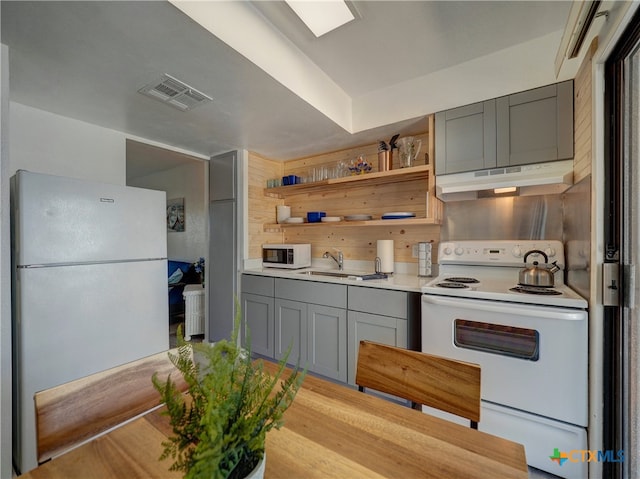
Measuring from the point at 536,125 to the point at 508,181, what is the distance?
35cm

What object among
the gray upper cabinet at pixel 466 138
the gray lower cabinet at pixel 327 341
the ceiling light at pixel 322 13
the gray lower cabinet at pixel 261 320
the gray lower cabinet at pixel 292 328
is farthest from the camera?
the gray lower cabinet at pixel 261 320

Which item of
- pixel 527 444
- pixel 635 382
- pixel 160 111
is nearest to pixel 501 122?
pixel 635 382

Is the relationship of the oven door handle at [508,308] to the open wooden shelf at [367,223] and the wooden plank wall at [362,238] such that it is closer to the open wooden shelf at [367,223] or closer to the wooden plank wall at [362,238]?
the open wooden shelf at [367,223]

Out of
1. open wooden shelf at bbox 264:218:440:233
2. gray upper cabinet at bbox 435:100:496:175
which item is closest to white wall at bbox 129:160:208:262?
open wooden shelf at bbox 264:218:440:233

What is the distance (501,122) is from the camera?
1833 mm

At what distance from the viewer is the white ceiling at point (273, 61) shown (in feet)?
4.31

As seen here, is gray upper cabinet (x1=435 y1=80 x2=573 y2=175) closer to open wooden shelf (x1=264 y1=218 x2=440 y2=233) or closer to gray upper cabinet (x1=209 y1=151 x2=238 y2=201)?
open wooden shelf (x1=264 y1=218 x2=440 y2=233)

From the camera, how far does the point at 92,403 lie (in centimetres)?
87

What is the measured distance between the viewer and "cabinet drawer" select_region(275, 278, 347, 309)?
2.23 meters

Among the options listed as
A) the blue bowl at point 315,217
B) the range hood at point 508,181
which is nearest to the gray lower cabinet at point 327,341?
the blue bowl at point 315,217

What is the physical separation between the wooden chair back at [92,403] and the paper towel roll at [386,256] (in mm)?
1861

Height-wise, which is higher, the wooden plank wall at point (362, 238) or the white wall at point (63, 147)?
the white wall at point (63, 147)

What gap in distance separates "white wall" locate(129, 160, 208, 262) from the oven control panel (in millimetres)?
3529

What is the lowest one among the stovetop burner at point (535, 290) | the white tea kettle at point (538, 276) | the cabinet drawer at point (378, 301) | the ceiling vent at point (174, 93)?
the cabinet drawer at point (378, 301)
